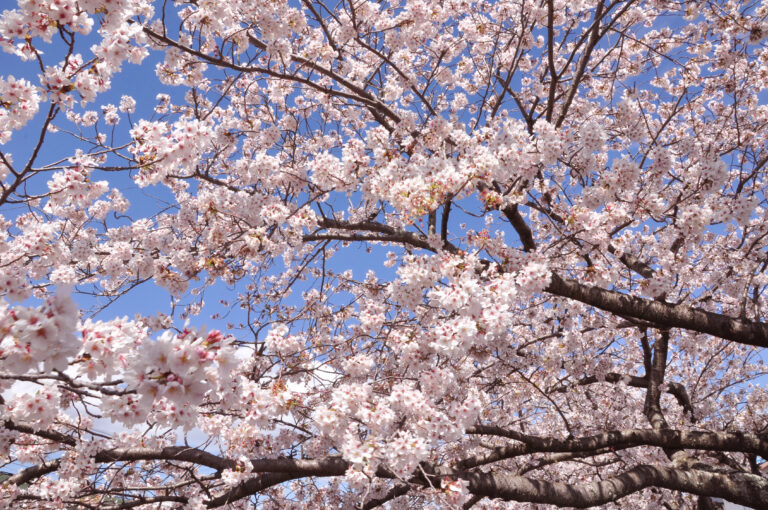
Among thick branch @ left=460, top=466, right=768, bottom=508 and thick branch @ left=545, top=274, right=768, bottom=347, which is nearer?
thick branch @ left=460, top=466, right=768, bottom=508

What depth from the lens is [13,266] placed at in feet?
15.0

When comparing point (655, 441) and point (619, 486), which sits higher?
point (655, 441)

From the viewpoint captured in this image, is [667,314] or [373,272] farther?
[373,272]

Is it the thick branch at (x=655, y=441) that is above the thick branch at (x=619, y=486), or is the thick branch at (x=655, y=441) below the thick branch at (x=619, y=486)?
above

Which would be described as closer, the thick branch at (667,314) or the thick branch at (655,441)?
the thick branch at (667,314)

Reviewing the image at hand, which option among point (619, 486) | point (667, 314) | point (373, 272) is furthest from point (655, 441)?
point (373, 272)

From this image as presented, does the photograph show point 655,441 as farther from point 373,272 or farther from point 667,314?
point 373,272

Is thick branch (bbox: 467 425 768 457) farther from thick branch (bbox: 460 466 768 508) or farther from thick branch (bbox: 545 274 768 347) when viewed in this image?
thick branch (bbox: 545 274 768 347)

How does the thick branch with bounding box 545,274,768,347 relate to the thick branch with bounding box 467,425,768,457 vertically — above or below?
above

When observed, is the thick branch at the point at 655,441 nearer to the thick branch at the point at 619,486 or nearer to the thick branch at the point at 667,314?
the thick branch at the point at 619,486

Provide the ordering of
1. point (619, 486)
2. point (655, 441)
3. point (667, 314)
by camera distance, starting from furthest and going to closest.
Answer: point (655, 441)
point (667, 314)
point (619, 486)

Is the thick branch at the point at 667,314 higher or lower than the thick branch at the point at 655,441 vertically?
higher

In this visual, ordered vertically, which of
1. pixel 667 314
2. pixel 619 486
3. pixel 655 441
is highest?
pixel 667 314

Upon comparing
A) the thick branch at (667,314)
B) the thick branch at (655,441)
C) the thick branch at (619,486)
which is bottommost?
the thick branch at (619,486)
